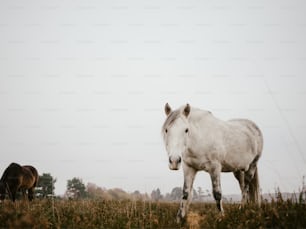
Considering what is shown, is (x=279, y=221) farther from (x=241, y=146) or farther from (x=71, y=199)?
(x=71, y=199)

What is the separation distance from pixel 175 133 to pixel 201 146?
3.80ft

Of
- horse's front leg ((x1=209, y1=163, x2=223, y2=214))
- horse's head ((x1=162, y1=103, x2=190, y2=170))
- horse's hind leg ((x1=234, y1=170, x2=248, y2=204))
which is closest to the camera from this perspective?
horse's head ((x1=162, y1=103, x2=190, y2=170))

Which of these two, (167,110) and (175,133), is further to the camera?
(167,110)

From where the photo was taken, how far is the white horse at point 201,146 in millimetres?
6070

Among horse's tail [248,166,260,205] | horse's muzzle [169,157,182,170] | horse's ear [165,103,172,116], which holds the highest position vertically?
horse's ear [165,103,172,116]

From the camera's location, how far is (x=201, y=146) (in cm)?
687

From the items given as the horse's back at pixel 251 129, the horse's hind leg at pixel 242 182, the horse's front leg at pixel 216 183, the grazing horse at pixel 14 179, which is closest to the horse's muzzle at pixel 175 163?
the horse's front leg at pixel 216 183

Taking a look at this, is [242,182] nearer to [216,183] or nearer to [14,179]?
[216,183]

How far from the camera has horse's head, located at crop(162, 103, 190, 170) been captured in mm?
5477

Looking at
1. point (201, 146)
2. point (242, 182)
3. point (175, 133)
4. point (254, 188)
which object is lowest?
point (254, 188)

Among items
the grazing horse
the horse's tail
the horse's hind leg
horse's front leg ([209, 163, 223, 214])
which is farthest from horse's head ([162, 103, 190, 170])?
the grazing horse

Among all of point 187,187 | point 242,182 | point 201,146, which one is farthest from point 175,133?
point 242,182

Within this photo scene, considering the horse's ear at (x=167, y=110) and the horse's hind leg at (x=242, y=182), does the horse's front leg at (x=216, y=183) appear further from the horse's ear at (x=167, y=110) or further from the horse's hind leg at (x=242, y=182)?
the horse's hind leg at (x=242, y=182)

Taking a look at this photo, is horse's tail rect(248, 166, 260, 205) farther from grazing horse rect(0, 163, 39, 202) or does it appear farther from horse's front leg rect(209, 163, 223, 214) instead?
grazing horse rect(0, 163, 39, 202)
